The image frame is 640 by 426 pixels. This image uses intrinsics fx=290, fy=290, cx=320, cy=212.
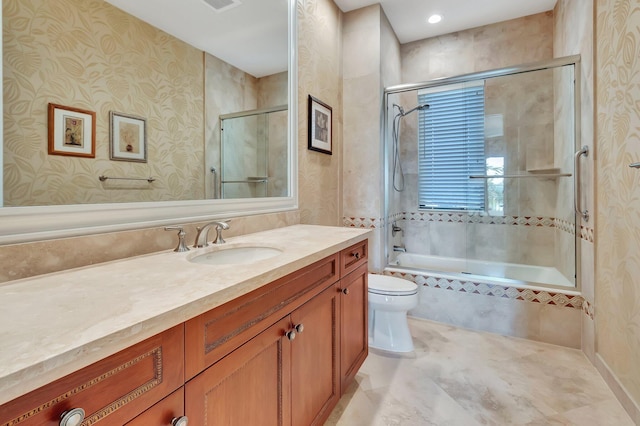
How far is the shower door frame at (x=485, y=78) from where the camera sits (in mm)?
2057

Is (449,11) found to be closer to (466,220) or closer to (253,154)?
(466,220)

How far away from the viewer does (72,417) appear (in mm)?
440

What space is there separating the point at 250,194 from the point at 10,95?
976 mm

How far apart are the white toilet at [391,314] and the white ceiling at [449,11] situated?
238cm

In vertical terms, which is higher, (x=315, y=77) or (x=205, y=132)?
(x=315, y=77)

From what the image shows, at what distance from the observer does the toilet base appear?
2.02 m

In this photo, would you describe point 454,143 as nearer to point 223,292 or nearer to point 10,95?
point 223,292

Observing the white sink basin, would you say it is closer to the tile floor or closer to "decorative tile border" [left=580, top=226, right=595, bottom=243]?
the tile floor

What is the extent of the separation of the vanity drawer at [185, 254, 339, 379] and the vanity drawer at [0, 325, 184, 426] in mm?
35

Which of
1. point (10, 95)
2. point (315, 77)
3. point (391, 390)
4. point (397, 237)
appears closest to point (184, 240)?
point (10, 95)

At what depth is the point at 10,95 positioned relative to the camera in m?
0.78

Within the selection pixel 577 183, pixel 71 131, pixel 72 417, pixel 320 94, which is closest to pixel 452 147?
pixel 577 183

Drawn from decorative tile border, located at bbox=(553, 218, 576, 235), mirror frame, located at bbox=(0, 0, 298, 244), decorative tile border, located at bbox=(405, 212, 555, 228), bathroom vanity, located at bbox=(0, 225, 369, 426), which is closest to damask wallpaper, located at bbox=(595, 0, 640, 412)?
decorative tile border, located at bbox=(553, 218, 576, 235)

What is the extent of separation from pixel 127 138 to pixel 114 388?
84 centimetres
